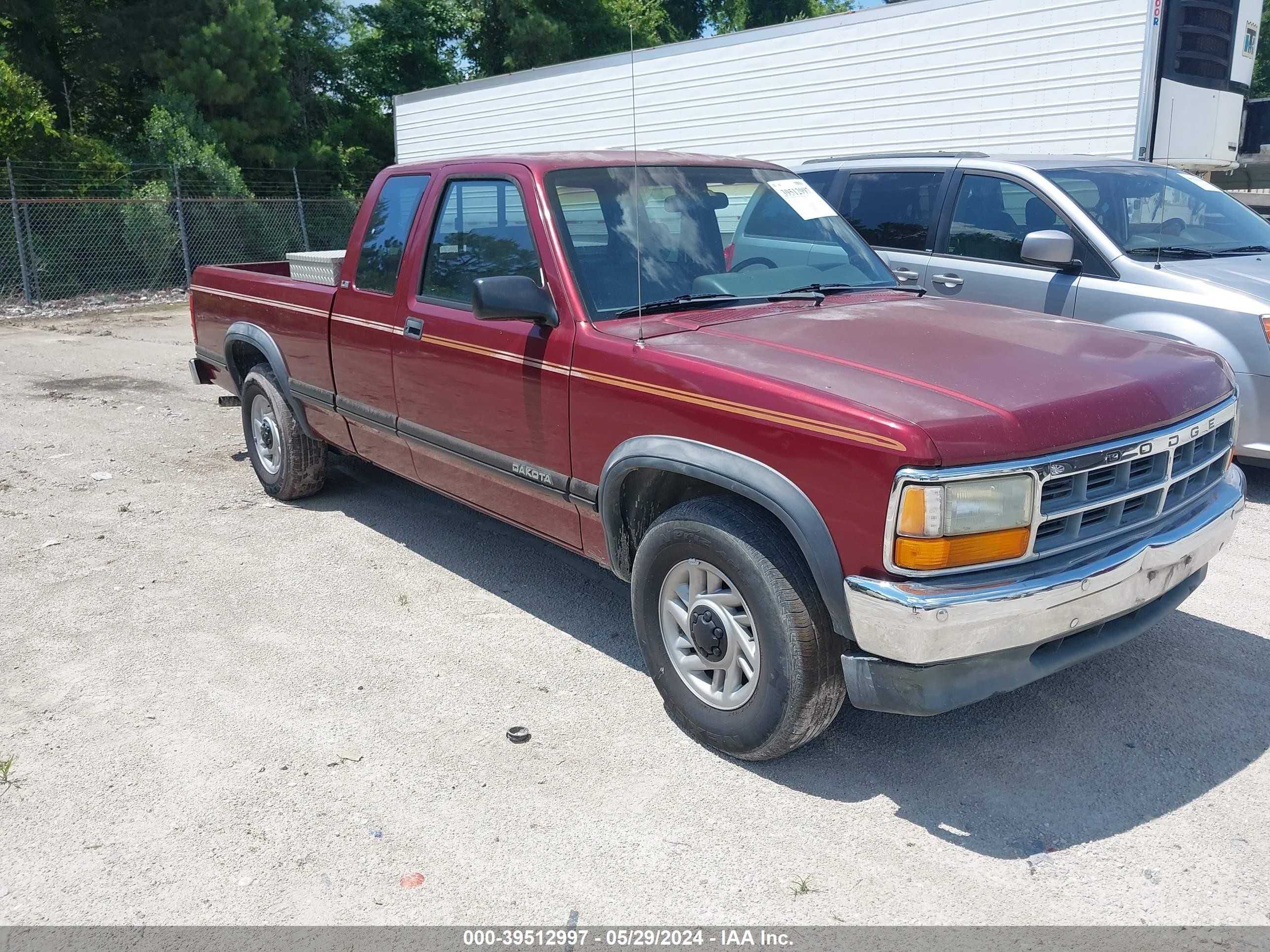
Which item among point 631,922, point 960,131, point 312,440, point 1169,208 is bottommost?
point 631,922

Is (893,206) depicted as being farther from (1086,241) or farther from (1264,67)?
(1264,67)

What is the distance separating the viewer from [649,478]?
364 centimetres

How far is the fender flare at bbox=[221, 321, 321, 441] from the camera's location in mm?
5934

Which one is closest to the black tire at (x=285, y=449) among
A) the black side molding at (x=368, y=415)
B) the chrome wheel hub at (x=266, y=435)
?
the chrome wheel hub at (x=266, y=435)

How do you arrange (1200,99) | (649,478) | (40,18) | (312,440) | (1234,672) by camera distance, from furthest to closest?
(40,18), (1200,99), (312,440), (1234,672), (649,478)

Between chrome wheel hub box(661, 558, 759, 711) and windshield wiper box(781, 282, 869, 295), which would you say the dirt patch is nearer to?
windshield wiper box(781, 282, 869, 295)

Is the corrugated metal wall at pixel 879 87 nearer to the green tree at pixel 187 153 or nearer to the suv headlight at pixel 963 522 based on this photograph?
the green tree at pixel 187 153

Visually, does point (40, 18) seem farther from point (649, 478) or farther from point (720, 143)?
point (649, 478)

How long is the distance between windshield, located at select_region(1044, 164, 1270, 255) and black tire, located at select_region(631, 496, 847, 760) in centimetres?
432

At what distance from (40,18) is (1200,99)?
77.0 ft

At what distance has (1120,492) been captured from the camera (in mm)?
3152

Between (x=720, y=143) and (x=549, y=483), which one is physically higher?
(x=720, y=143)

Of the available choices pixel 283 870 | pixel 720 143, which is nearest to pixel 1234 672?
pixel 283 870

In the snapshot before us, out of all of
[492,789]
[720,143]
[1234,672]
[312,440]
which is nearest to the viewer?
[492,789]
